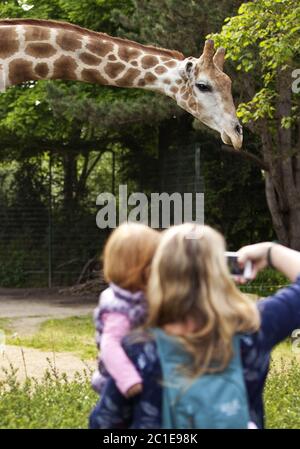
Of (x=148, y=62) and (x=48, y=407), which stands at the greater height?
(x=148, y=62)

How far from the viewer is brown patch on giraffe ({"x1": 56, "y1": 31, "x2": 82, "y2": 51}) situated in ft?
20.8

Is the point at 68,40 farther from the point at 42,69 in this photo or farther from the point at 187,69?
the point at 187,69

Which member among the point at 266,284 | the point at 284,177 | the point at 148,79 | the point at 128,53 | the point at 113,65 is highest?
the point at 128,53

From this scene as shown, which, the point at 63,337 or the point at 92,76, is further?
the point at 63,337

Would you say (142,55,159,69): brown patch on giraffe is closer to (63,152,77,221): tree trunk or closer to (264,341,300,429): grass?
(264,341,300,429): grass

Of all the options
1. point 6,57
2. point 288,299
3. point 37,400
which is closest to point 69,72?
point 6,57

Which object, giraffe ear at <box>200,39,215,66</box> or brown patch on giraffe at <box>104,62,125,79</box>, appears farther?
brown patch on giraffe at <box>104,62,125,79</box>

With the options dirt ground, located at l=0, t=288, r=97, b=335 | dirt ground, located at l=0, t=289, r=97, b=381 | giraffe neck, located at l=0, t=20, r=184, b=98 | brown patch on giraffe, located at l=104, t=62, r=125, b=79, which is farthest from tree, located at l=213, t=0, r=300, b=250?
dirt ground, located at l=0, t=288, r=97, b=335

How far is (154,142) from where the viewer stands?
1378cm

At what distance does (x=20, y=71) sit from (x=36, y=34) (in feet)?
1.05

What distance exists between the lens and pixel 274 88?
10.1m

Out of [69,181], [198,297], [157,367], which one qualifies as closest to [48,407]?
[157,367]

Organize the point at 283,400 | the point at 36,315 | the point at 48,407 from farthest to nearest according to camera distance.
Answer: the point at 36,315 → the point at 283,400 → the point at 48,407

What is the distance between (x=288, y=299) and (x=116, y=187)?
38.3 ft
